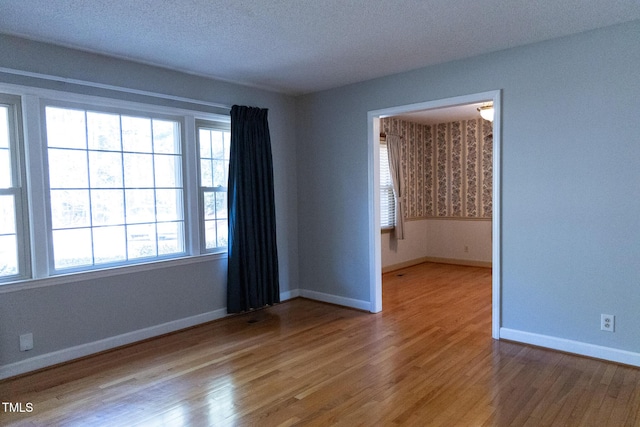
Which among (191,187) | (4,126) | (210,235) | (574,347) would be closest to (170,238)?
(210,235)

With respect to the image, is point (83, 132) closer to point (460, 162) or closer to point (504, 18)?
point (504, 18)

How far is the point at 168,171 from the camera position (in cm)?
412

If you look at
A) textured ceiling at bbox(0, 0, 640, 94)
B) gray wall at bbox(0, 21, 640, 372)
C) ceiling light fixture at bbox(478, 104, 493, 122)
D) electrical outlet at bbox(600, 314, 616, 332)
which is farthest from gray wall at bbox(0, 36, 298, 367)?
electrical outlet at bbox(600, 314, 616, 332)

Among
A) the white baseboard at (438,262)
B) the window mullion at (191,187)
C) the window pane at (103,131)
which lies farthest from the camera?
the white baseboard at (438,262)

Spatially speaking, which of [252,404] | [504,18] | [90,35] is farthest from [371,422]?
Result: [90,35]

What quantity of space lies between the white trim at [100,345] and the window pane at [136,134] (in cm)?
169

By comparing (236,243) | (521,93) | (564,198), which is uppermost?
(521,93)

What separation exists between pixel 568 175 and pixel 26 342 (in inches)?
175

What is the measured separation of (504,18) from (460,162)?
183 inches

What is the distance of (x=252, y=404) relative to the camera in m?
2.65

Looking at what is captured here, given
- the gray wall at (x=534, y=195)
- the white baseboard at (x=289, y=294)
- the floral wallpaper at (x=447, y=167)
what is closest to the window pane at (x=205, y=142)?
the gray wall at (x=534, y=195)

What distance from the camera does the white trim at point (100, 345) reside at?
10.3 feet

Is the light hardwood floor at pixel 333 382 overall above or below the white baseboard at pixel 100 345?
below

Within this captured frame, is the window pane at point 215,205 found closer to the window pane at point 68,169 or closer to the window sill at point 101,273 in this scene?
the window sill at point 101,273
